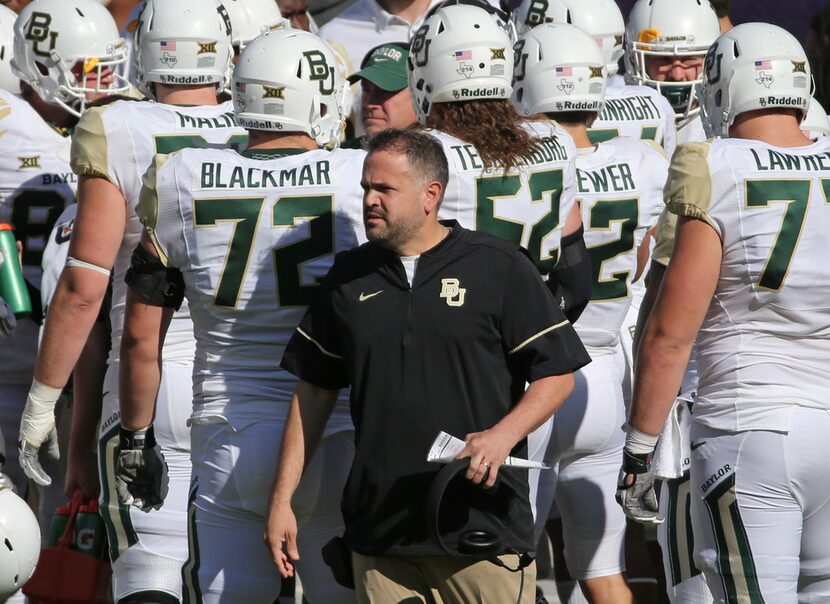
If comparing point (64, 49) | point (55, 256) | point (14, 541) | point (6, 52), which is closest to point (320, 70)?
point (55, 256)

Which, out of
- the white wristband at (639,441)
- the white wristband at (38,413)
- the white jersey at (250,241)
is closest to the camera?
the white jersey at (250,241)

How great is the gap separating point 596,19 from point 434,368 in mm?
3172

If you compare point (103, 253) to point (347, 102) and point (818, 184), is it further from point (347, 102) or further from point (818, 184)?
point (818, 184)

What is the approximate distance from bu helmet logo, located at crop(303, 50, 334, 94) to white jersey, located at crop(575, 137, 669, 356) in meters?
1.09

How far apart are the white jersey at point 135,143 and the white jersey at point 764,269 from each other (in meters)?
1.60

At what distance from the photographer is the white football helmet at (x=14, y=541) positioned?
4074mm

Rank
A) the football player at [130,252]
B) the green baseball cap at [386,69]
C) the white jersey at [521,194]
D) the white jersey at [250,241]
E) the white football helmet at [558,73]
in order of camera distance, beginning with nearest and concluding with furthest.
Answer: the white jersey at [250,241]
the white jersey at [521,194]
the football player at [130,252]
the white football helmet at [558,73]
the green baseball cap at [386,69]

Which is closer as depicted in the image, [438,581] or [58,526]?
[438,581]

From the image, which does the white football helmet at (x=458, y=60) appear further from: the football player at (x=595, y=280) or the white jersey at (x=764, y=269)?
the white jersey at (x=764, y=269)

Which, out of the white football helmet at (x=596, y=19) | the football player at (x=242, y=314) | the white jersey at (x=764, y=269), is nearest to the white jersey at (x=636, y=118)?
the white football helmet at (x=596, y=19)

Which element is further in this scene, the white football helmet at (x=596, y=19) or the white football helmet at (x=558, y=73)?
the white football helmet at (x=596, y=19)

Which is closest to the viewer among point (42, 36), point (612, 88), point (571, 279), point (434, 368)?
point (434, 368)

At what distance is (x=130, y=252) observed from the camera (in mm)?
4828

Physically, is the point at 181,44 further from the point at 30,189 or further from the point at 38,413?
the point at 38,413
